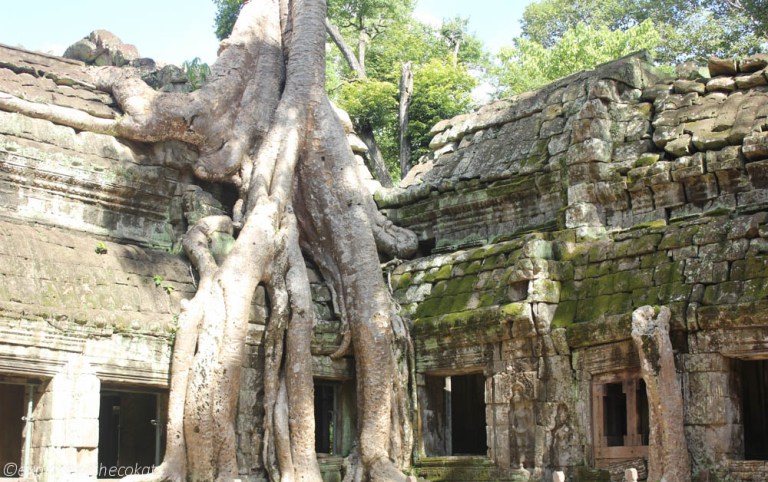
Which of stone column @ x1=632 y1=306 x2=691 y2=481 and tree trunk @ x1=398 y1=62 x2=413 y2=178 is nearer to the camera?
stone column @ x1=632 y1=306 x2=691 y2=481

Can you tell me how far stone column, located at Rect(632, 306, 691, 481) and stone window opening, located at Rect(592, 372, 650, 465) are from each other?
0.45 m

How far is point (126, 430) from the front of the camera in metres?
12.7

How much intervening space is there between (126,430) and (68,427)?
3.12 metres

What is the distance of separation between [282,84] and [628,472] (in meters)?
6.60

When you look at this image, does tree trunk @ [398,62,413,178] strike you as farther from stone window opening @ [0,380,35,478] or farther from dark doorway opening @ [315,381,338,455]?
stone window opening @ [0,380,35,478]

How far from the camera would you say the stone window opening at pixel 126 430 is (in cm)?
1270

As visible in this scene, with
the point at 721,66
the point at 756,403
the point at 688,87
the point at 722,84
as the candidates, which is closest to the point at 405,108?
the point at 688,87

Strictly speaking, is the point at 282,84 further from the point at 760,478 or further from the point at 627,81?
the point at 760,478

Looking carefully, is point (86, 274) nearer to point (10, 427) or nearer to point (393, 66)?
point (10, 427)

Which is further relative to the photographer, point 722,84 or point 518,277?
point 722,84

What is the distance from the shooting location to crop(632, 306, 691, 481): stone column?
8891 millimetres

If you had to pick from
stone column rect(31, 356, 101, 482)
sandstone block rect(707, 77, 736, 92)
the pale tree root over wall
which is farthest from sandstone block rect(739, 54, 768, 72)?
stone column rect(31, 356, 101, 482)

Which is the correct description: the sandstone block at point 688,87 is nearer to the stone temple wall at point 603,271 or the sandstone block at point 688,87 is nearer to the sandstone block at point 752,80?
the stone temple wall at point 603,271

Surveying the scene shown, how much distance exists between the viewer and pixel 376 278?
37.9 feet
